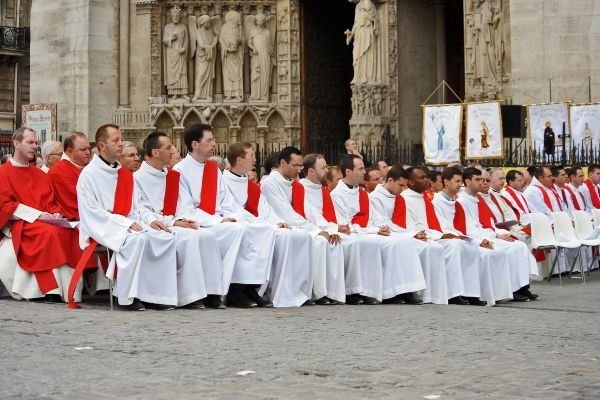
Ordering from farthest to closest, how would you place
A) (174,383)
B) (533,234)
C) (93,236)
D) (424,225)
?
(533,234), (424,225), (93,236), (174,383)

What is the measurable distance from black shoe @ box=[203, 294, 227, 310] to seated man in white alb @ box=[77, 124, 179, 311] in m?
0.50

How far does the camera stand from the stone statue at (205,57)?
24.6 metres

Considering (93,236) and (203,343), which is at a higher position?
(93,236)

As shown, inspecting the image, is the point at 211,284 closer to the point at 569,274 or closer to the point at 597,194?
the point at 569,274

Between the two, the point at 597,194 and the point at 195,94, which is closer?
the point at 597,194

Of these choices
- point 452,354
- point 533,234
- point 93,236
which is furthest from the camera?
point 533,234

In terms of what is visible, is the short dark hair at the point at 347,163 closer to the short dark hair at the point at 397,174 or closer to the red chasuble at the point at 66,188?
the short dark hair at the point at 397,174

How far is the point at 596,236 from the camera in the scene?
52.4 ft

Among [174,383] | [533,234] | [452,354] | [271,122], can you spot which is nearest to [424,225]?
[533,234]

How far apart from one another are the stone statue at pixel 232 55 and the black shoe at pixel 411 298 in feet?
42.1

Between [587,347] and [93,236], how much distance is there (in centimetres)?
485

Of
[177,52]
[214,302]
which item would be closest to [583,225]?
[214,302]

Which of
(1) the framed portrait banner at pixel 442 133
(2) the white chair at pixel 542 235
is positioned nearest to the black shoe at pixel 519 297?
(2) the white chair at pixel 542 235

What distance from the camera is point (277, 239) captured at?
11508 mm
